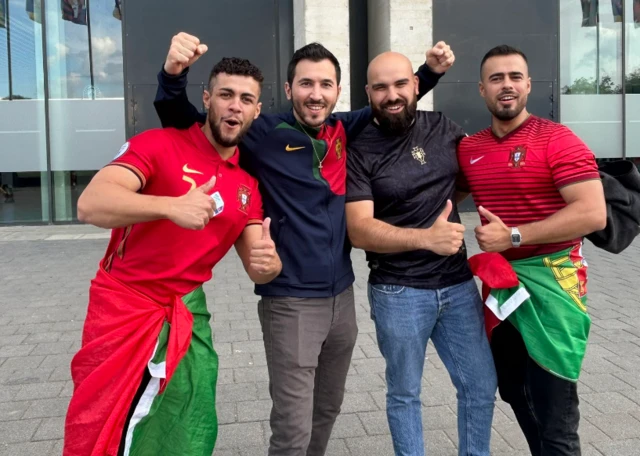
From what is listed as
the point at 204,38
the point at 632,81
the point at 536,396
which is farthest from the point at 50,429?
the point at 632,81

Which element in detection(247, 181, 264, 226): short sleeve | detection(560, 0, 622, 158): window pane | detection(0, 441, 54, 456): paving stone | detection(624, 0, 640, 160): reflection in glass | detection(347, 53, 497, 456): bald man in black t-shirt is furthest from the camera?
detection(624, 0, 640, 160): reflection in glass

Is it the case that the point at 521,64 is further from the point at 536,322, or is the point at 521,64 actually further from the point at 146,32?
the point at 146,32

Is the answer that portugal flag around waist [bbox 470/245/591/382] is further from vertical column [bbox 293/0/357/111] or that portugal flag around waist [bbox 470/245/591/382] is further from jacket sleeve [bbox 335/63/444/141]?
vertical column [bbox 293/0/357/111]

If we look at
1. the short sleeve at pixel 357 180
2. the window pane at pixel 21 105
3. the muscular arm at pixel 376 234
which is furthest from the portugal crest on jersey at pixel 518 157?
the window pane at pixel 21 105

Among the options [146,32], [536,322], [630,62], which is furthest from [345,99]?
[536,322]

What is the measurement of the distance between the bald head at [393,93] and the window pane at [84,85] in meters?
11.2

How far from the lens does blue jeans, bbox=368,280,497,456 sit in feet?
8.70

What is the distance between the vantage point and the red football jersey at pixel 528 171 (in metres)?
2.46

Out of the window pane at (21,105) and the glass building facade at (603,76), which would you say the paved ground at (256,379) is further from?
the glass building facade at (603,76)

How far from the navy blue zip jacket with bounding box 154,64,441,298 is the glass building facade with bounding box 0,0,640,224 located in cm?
1103

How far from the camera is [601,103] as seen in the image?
13547 millimetres

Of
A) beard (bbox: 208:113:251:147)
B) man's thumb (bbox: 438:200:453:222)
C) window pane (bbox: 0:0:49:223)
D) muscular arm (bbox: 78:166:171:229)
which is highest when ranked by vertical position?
window pane (bbox: 0:0:49:223)

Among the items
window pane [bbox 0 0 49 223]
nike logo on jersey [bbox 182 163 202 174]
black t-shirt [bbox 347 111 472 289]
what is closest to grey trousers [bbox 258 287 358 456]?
black t-shirt [bbox 347 111 472 289]

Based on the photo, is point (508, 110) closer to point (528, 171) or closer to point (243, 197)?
point (528, 171)
